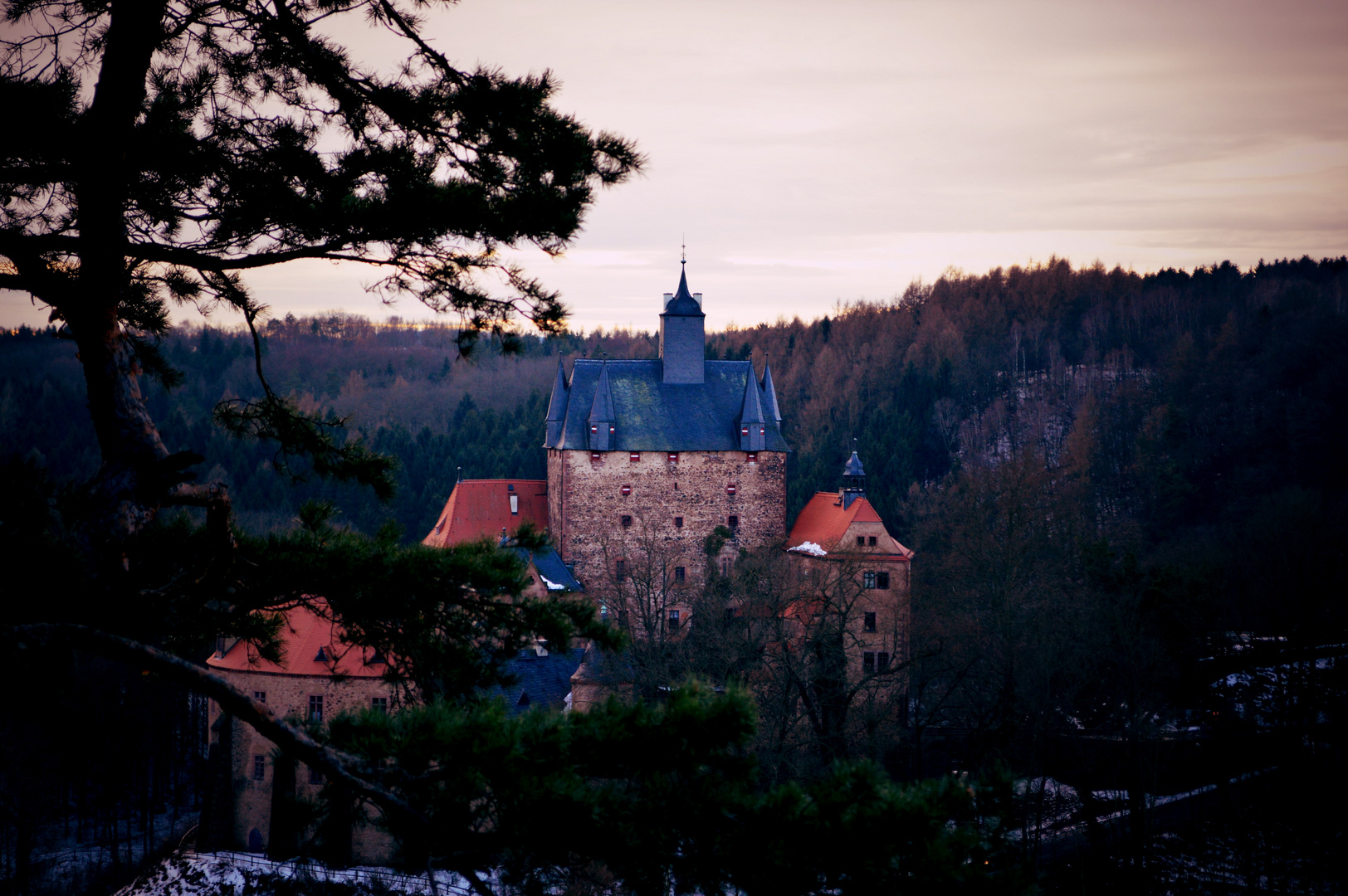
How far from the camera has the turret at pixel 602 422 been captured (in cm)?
3127

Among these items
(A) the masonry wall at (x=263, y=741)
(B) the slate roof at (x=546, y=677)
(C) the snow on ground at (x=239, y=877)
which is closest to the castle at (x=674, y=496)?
(B) the slate roof at (x=546, y=677)

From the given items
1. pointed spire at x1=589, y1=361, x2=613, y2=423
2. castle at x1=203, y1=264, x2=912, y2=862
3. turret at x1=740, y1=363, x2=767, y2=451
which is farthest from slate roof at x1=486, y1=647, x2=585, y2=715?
turret at x1=740, y1=363, x2=767, y2=451

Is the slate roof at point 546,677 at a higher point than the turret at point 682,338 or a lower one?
lower

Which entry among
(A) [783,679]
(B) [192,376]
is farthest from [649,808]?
(B) [192,376]

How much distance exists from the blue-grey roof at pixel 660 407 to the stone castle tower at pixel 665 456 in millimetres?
32

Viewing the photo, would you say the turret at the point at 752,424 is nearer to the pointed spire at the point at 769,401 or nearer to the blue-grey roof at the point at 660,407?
the blue-grey roof at the point at 660,407

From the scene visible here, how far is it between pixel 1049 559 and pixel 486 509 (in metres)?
18.3

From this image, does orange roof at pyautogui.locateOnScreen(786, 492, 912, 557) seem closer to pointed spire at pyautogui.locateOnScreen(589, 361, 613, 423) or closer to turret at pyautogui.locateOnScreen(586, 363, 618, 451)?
turret at pyautogui.locateOnScreen(586, 363, 618, 451)

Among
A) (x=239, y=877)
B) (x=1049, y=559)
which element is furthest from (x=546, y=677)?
(x=1049, y=559)

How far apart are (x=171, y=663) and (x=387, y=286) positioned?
89.5 inches

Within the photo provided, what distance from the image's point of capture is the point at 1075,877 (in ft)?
59.1

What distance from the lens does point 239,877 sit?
54.0ft

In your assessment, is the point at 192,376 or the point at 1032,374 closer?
the point at 192,376

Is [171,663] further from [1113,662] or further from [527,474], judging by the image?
[527,474]
